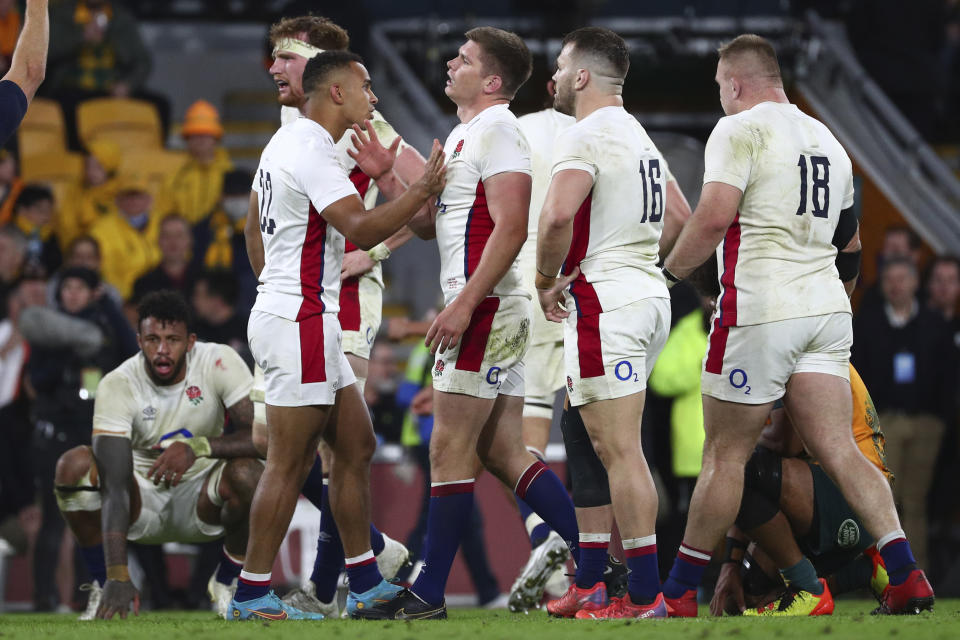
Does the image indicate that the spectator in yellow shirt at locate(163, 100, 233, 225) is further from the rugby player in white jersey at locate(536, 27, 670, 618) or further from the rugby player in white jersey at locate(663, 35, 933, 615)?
the rugby player in white jersey at locate(663, 35, 933, 615)

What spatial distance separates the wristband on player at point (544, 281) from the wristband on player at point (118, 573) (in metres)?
2.58

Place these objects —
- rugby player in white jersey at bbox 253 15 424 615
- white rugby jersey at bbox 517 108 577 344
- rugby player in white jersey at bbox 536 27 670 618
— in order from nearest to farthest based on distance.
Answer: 1. rugby player in white jersey at bbox 536 27 670 618
2. rugby player in white jersey at bbox 253 15 424 615
3. white rugby jersey at bbox 517 108 577 344

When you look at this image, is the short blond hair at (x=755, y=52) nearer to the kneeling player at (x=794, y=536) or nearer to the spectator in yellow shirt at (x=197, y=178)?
the kneeling player at (x=794, y=536)

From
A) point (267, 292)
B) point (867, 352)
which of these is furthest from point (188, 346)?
point (867, 352)

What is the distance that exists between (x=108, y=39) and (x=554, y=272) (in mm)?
9123

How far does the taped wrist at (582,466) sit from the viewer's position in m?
6.34

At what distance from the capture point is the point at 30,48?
584 centimetres

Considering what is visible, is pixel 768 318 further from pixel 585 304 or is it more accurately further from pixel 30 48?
pixel 30 48

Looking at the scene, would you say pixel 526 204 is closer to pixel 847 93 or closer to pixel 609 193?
pixel 609 193

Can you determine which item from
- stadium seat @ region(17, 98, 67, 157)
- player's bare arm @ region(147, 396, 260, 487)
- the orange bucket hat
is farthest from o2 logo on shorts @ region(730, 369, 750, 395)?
stadium seat @ region(17, 98, 67, 157)

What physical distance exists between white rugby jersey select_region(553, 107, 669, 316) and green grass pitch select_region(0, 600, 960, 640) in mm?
1269

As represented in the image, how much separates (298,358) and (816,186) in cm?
220

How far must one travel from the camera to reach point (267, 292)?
5848 millimetres

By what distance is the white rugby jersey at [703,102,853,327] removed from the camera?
230 inches
